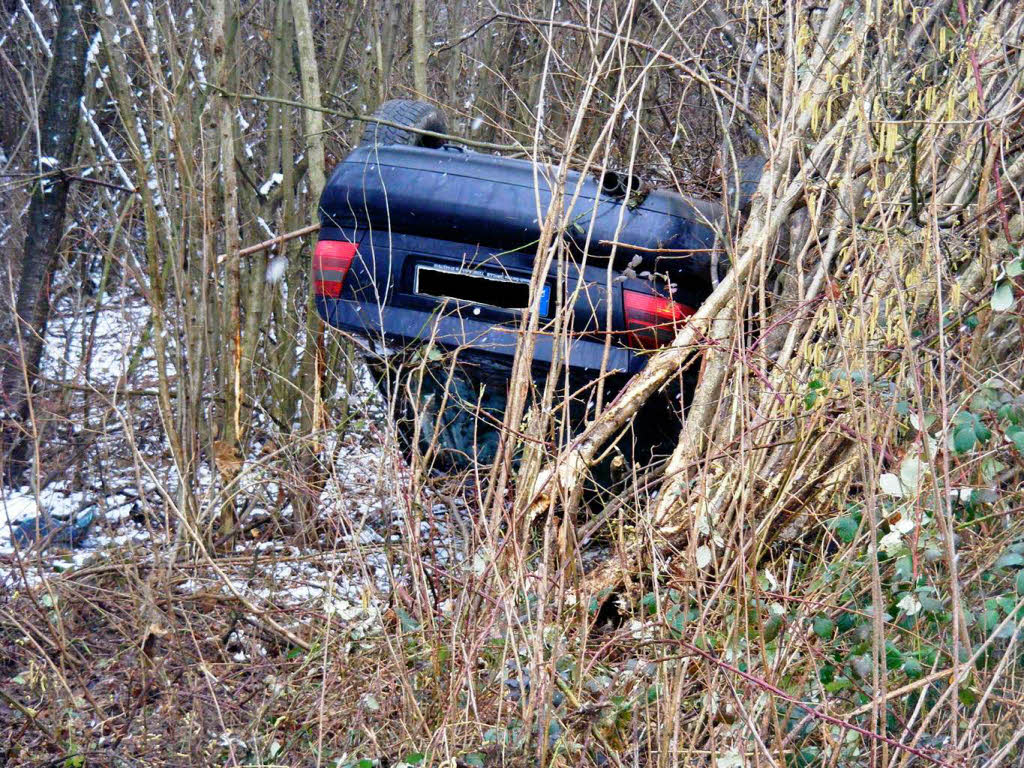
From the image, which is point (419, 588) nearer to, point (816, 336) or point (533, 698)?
point (533, 698)

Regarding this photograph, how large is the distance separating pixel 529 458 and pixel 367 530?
1.22m

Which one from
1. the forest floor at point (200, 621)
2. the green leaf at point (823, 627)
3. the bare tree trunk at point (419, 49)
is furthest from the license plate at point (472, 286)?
the bare tree trunk at point (419, 49)

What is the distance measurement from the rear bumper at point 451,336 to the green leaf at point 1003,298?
165 cm

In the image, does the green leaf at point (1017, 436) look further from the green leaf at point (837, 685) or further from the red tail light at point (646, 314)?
the red tail light at point (646, 314)

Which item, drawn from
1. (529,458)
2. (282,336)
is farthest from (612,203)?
(282,336)

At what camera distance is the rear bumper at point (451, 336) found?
4.11m

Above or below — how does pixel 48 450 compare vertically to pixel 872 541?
below

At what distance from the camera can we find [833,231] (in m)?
3.40

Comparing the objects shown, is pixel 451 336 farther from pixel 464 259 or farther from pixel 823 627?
pixel 823 627

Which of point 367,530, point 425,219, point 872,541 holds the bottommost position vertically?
point 367,530

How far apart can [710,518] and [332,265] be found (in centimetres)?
236

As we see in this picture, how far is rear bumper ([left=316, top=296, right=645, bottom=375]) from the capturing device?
13.5ft

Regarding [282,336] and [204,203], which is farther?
[282,336]

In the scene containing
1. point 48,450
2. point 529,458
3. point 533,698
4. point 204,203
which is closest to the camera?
point 533,698
